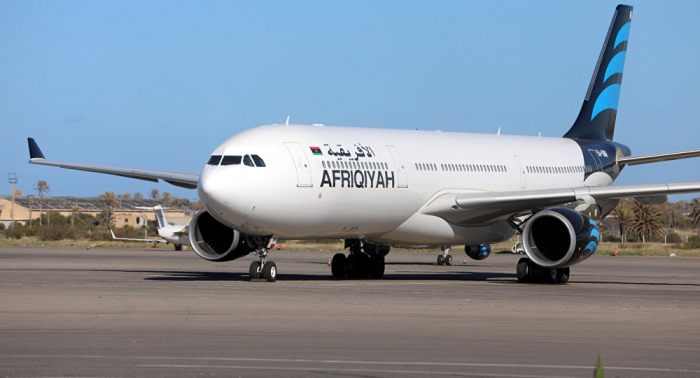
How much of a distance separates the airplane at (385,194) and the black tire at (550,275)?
0.03m

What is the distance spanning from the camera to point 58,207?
143125 mm

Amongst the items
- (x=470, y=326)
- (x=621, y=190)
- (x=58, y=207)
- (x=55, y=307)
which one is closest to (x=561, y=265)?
(x=621, y=190)

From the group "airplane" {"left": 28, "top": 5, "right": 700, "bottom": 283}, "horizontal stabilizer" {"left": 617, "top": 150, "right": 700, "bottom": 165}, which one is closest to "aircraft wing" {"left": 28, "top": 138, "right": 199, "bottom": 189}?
"airplane" {"left": 28, "top": 5, "right": 700, "bottom": 283}

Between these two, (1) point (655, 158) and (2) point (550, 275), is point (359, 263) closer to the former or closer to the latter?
(2) point (550, 275)

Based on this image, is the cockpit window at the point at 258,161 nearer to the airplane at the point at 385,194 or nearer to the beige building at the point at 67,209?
the airplane at the point at 385,194

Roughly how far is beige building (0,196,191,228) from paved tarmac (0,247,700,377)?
4492 inches

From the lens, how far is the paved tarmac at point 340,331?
887 cm

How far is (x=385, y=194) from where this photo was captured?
2272cm

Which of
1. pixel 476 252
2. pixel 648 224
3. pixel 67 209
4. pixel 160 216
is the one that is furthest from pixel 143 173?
pixel 67 209

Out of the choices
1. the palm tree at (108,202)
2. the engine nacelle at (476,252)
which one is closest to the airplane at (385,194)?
the engine nacelle at (476,252)

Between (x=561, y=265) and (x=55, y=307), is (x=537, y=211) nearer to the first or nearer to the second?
(x=561, y=265)

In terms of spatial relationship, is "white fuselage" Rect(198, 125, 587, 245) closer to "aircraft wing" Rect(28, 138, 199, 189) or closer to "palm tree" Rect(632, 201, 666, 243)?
"aircraft wing" Rect(28, 138, 199, 189)

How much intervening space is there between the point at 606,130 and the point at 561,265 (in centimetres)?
1263

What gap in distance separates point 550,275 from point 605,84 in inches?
447
